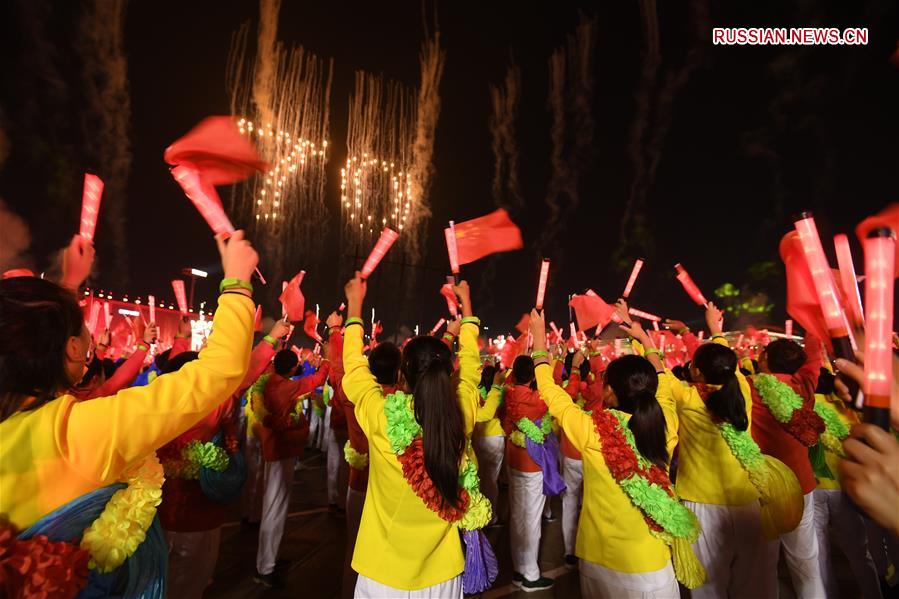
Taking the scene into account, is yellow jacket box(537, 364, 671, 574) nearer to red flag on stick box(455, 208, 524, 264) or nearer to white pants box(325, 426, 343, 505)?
red flag on stick box(455, 208, 524, 264)

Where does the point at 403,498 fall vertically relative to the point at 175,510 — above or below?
above

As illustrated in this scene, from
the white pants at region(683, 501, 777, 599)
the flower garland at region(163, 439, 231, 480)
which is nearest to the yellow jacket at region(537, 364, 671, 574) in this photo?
the white pants at region(683, 501, 777, 599)

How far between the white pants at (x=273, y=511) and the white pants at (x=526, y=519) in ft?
8.63

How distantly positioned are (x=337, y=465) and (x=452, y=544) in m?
5.65

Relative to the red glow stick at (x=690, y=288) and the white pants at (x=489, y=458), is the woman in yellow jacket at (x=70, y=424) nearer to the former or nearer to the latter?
the red glow stick at (x=690, y=288)

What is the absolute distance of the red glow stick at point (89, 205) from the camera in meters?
2.48

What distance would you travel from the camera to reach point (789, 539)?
3.87 m

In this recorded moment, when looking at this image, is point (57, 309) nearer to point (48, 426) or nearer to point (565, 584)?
→ point (48, 426)

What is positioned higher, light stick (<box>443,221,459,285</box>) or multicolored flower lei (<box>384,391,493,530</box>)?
light stick (<box>443,221,459,285</box>)

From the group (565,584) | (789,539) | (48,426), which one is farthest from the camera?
(565,584)

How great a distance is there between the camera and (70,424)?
1.48m

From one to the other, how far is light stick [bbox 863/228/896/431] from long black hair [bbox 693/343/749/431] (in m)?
2.36

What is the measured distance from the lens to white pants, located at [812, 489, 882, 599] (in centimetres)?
430

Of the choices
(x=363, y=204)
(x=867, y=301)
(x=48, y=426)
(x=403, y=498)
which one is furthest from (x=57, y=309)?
(x=363, y=204)
